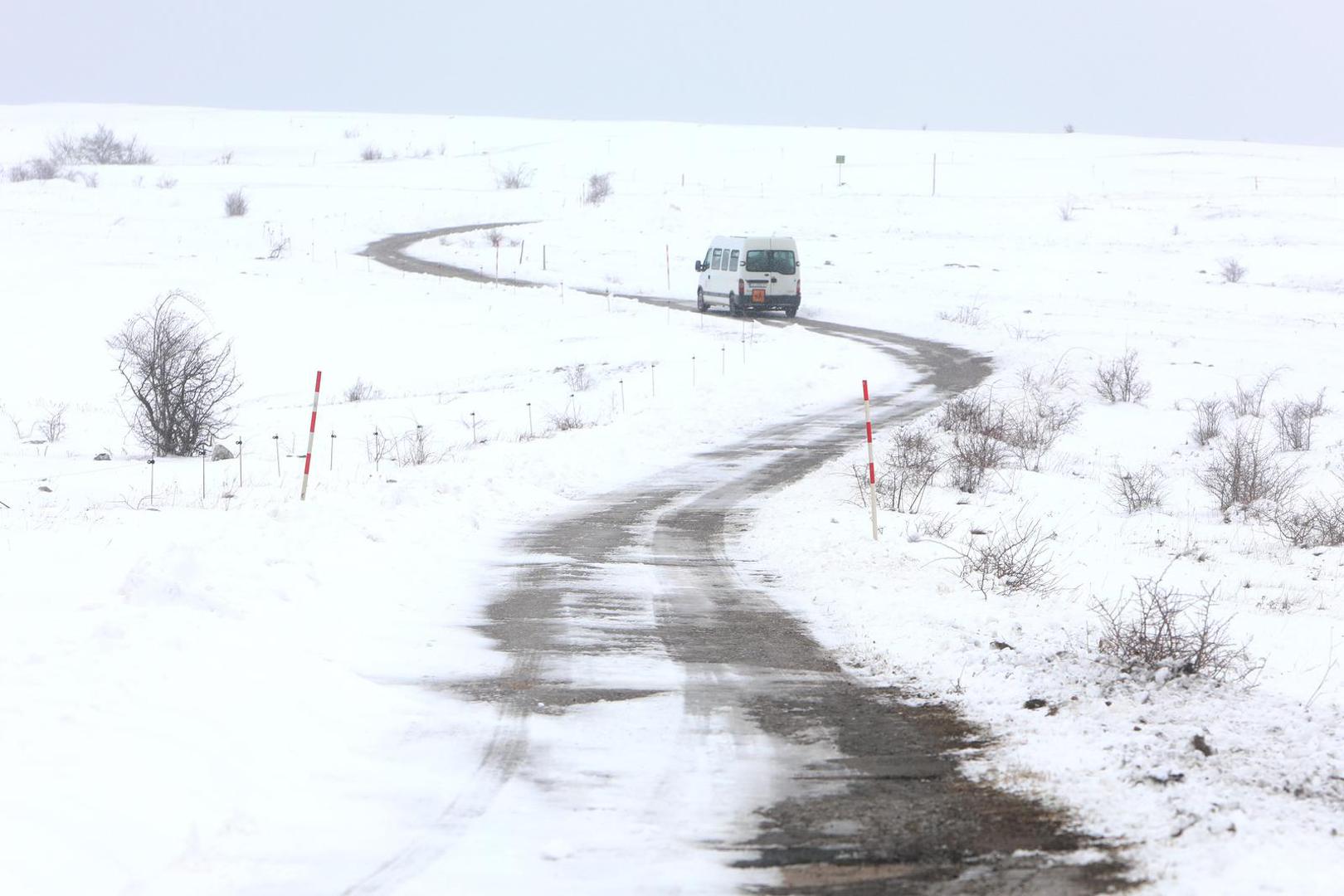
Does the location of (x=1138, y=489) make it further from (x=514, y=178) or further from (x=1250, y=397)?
(x=514, y=178)

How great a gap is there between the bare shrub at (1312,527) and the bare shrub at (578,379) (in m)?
15.5

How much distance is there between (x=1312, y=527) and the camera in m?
14.0

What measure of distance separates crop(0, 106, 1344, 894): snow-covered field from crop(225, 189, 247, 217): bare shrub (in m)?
8.77

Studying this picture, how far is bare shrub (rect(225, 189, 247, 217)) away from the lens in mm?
67688

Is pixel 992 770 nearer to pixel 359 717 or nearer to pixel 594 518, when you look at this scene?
pixel 359 717

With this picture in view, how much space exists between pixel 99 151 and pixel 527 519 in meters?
97.5

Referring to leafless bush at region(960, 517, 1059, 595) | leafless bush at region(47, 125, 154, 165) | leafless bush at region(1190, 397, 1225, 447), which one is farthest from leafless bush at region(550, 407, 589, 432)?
leafless bush at region(47, 125, 154, 165)

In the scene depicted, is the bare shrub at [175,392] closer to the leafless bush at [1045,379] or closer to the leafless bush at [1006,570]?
the leafless bush at [1045,379]

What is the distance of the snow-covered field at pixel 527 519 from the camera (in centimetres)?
534

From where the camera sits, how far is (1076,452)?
2064 cm

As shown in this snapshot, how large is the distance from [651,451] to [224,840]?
47.0ft

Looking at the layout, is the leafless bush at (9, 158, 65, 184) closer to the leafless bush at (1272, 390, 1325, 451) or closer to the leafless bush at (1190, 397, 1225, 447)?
the leafless bush at (1190, 397, 1225, 447)

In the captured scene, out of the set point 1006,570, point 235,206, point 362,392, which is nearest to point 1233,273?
point 362,392

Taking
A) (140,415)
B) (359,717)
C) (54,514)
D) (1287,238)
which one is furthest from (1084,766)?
(1287,238)
